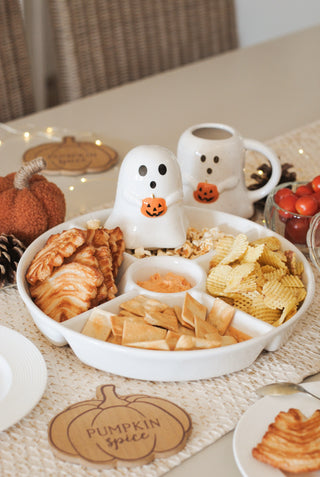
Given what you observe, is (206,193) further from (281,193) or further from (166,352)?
(166,352)

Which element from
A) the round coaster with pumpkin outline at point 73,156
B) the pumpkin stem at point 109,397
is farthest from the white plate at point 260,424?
the round coaster with pumpkin outline at point 73,156

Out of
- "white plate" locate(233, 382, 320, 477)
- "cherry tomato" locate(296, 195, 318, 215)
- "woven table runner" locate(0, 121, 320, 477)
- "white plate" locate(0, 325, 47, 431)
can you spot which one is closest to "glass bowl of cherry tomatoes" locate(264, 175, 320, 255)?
"cherry tomato" locate(296, 195, 318, 215)

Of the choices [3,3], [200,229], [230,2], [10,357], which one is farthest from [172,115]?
[10,357]

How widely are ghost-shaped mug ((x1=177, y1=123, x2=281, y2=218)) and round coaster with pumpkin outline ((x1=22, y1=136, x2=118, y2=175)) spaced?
32 cm

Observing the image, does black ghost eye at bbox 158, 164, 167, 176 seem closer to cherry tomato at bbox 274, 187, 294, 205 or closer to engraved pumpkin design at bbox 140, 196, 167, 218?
engraved pumpkin design at bbox 140, 196, 167, 218

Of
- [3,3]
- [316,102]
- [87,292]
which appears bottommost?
[316,102]

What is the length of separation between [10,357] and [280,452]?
1.16 ft

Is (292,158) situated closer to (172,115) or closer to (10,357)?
(172,115)

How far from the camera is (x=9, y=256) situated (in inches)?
38.7

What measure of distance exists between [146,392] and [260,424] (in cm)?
15

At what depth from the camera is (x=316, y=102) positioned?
1.81 m

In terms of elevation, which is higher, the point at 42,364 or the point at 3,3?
the point at 3,3

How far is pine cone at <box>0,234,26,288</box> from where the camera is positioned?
3.23ft

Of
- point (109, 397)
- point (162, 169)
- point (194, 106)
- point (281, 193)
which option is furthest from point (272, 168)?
point (194, 106)
